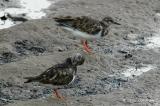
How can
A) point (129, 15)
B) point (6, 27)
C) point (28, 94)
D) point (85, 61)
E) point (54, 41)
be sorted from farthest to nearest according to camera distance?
point (129, 15)
point (6, 27)
point (54, 41)
point (85, 61)
point (28, 94)

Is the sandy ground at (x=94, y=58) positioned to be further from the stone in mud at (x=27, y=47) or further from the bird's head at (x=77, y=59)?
the bird's head at (x=77, y=59)

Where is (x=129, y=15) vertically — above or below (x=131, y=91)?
above

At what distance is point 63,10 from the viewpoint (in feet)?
44.2

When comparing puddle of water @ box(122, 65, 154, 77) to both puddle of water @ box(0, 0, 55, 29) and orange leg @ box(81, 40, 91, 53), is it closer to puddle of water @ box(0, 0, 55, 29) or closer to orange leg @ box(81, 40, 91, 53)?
orange leg @ box(81, 40, 91, 53)

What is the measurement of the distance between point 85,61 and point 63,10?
3159 mm

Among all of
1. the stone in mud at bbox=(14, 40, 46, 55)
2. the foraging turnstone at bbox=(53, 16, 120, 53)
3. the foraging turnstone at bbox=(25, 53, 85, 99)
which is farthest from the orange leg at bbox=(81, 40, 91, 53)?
the foraging turnstone at bbox=(25, 53, 85, 99)

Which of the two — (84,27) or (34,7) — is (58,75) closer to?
(84,27)

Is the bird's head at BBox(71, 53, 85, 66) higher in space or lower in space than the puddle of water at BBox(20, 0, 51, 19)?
lower

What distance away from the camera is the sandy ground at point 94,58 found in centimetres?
903


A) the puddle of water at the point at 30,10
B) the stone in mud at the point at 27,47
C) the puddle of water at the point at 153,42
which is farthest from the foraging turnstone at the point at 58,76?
the puddle of water at the point at 30,10

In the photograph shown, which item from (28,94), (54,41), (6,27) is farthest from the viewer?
(6,27)

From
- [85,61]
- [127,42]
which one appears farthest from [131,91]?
[127,42]

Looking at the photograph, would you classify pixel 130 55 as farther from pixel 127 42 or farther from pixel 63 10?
pixel 63 10

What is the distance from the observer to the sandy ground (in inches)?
356
